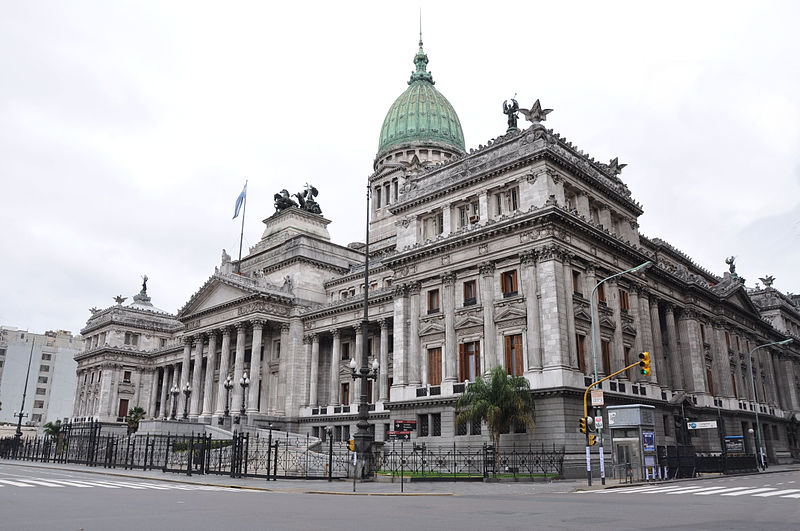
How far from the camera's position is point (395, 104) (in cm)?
9344

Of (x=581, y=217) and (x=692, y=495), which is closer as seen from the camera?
(x=692, y=495)

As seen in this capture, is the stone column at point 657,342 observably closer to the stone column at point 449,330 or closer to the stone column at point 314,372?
the stone column at point 449,330

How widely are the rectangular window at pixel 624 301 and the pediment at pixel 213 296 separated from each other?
36.2 m

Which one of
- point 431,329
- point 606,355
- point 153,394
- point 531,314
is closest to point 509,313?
point 531,314

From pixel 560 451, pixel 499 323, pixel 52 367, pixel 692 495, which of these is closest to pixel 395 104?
pixel 499 323

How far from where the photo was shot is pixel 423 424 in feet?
152

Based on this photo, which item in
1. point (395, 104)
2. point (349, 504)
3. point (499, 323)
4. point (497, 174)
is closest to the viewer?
point (349, 504)

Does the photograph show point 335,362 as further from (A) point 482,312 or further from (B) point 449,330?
(A) point 482,312

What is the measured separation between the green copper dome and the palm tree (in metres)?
54.6

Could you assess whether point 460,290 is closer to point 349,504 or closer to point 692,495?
point 692,495

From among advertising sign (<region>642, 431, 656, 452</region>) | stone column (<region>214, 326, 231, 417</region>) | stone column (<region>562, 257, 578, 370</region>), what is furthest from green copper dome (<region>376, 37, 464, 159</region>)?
advertising sign (<region>642, 431, 656, 452</region>)

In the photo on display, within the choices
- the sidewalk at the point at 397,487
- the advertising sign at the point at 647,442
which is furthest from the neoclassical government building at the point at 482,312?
the sidewalk at the point at 397,487

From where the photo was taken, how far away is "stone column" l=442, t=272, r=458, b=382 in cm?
4497

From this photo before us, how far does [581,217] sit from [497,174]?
6.67 m
